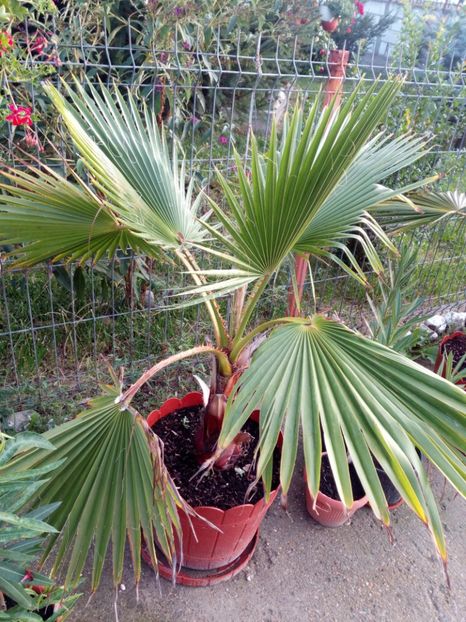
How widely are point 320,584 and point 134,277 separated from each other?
1530 millimetres

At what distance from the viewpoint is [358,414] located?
990 millimetres

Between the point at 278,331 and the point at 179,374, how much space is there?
4.88 ft

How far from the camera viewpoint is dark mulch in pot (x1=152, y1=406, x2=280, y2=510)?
1585mm

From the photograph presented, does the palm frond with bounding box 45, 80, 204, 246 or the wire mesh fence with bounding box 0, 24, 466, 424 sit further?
the wire mesh fence with bounding box 0, 24, 466, 424

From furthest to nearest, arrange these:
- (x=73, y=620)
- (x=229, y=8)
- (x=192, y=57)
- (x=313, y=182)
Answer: (x=229, y=8)
(x=192, y=57)
(x=73, y=620)
(x=313, y=182)

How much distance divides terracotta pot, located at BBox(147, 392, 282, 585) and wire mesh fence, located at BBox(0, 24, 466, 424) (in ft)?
2.58

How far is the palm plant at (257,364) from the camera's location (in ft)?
3.17

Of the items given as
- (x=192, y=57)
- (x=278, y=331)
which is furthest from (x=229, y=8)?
(x=278, y=331)

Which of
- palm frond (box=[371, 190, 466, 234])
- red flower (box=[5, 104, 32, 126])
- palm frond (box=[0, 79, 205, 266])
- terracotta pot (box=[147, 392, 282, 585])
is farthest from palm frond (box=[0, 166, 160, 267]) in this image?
palm frond (box=[371, 190, 466, 234])

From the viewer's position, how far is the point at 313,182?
114 centimetres

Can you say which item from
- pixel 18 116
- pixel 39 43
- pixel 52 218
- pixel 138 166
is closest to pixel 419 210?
pixel 138 166

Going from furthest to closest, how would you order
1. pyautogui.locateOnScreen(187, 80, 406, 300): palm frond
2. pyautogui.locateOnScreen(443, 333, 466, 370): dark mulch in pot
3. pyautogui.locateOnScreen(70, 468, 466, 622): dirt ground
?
pyautogui.locateOnScreen(443, 333, 466, 370): dark mulch in pot, pyautogui.locateOnScreen(70, 468, 466, 622): dirt ground, pyautogui.locateOnScreen(187, 80, 406, 300): palm frond

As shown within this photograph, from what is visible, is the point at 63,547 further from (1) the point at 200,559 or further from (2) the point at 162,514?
(1) the point at 200,559

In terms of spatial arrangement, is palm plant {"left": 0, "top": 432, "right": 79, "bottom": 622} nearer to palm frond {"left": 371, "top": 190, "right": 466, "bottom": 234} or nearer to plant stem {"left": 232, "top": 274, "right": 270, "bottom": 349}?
plant stem {"left": 232, "top": 274, "right": 270, "bottom": 349}
